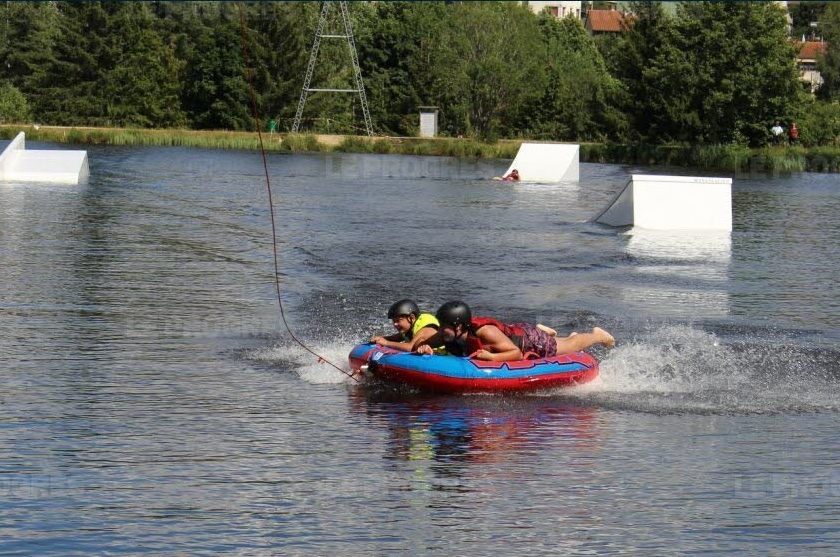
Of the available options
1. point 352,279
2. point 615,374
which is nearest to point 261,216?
point 352,279

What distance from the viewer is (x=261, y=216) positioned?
123ft

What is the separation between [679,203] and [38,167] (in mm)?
22531

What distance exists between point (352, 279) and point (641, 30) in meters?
63.2

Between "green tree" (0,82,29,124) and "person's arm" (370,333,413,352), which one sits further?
"green tree" (0,82,29,124)

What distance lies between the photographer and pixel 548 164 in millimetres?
56906

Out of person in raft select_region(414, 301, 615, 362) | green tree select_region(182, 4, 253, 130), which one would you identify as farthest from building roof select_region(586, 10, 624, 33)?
person in raft select_region(414, 301, 615, 362)

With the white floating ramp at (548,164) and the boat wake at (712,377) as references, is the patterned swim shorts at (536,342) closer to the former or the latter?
the boat wake at (712,377)

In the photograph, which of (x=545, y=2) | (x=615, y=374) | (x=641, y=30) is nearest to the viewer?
(x=615, y=374)

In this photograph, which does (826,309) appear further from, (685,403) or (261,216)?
(261,216)

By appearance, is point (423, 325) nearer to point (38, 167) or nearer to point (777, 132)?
point (38, 167)

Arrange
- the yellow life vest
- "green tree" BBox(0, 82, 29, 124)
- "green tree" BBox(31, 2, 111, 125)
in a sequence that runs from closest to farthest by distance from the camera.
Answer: the yellow life vest < "green tree" BBox(0, 82, 29, 124) < "green tree" BBox(31, 2, 111, 125)

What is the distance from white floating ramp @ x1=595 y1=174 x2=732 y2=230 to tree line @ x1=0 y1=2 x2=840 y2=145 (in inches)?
1684

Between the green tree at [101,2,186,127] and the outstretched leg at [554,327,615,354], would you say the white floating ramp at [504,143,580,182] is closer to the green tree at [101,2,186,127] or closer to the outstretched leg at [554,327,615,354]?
the outstretched leg at [554,327,615,354]

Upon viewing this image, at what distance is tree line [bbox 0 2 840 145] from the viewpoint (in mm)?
83875
